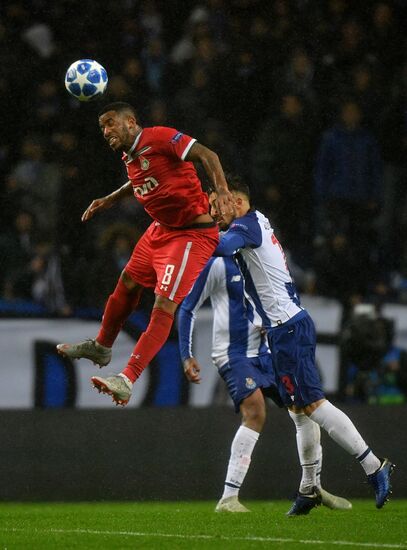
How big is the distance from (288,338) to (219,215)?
86cm

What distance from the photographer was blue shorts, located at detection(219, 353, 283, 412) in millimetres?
8312

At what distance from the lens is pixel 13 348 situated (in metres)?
10.5

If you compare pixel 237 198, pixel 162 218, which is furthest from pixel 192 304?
pixel 162 218

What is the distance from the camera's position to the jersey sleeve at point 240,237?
23.4 feet

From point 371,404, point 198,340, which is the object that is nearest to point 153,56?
point 198,340

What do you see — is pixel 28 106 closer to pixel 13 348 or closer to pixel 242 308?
pixel 13 348

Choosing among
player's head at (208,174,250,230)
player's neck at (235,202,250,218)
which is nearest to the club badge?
player's head at (208,174,250,230)

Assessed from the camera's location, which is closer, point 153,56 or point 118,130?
point 118,130

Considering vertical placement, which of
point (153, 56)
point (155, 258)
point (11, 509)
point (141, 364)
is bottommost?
point (11, 509)

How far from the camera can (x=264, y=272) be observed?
24.4 ft

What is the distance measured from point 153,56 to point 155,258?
17.4ft

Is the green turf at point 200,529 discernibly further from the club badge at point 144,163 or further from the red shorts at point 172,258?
the club badge at point 144,163

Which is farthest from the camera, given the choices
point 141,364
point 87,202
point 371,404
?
point 87,202

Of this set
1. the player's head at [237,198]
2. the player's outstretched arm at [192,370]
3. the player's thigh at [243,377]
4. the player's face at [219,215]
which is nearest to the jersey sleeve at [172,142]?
the player's face at [219,215]
